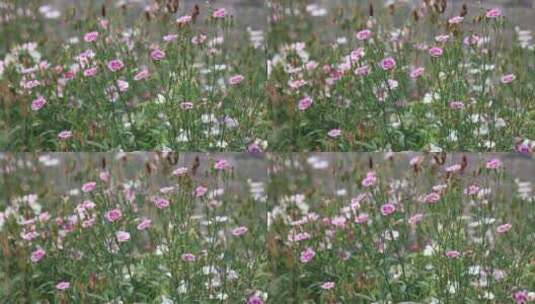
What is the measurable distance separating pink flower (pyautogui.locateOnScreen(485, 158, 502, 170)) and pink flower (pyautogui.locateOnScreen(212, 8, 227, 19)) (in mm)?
991

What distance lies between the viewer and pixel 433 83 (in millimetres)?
2369

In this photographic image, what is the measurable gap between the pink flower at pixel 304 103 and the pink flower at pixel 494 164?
2.01 ft

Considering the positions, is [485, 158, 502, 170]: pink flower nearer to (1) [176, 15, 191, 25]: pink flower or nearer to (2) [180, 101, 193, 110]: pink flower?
(2) [180, 101, 193, 110]: pink flower

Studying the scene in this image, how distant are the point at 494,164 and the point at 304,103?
0.65 m

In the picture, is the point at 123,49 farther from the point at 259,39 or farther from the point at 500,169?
the point at 500,169

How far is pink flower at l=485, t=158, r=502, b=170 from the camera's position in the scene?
2.35 meters

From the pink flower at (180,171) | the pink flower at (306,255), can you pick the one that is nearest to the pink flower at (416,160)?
the pink flower at (306,255)

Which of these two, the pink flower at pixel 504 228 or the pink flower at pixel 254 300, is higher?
the pink flower at pixel 504 228

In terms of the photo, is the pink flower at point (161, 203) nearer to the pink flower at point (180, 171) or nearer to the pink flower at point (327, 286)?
the pink flower at point (180, 171)

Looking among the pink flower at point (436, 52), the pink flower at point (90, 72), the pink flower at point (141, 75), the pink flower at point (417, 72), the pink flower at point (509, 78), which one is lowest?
the pink flower at point (509, 78)

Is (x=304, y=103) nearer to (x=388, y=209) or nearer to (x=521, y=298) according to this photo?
(x=388, y=209)

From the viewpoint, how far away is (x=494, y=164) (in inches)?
92.8

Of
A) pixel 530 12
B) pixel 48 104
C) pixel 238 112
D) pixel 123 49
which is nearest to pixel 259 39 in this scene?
pixel 238 112

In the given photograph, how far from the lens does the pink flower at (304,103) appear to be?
2396 mm
